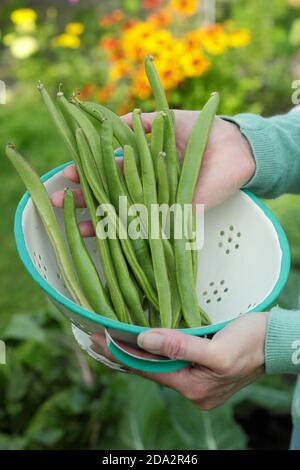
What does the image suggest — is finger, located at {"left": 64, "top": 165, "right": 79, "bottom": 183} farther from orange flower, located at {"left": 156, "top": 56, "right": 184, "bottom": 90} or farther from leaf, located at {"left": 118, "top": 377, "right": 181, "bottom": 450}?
orange flower, located at {"left": 156, "top": 56, "right": 184, "bottom": 90}

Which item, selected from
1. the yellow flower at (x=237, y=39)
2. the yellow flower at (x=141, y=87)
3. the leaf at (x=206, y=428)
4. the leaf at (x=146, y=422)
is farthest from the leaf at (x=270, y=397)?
the yellow flower at (x=237, y=39)

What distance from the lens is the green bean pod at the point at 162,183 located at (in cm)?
120

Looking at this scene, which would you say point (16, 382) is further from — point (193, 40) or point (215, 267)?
point (193, 40)

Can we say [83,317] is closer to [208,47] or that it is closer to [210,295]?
[210,295]

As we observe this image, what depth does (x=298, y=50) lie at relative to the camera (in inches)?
135

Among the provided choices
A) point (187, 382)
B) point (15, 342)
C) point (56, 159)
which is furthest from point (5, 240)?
point (187, 382)

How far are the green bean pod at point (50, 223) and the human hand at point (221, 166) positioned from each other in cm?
10

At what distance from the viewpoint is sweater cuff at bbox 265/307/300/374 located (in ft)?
3.56

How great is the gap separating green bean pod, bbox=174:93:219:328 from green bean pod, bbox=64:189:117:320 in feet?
0.46

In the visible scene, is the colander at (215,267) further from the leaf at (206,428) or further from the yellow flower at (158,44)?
the yellow flower at (158,44)

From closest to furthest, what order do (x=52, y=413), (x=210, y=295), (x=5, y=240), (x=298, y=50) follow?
(x=210, y=295), (x=52, y=413), (x=5, y=240), (x=298, y=50)

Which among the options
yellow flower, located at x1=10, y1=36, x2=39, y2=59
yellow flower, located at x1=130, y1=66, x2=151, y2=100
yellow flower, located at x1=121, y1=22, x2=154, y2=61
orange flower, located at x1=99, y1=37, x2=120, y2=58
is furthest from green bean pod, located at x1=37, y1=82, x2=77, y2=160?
yellow flower, located at x1=10, y1=36, x2=39, y2=59

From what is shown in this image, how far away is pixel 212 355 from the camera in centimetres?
103

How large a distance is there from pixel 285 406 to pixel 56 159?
162 cm
